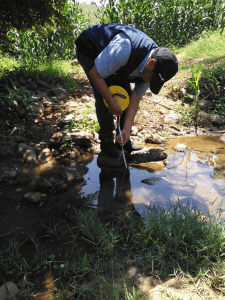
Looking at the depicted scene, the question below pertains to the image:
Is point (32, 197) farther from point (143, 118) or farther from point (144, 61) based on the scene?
point (143, 118)

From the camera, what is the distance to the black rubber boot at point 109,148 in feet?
10.4

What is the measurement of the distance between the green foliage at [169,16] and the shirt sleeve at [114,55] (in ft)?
21.8

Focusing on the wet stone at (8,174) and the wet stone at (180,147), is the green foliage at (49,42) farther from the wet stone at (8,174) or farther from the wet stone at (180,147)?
the wet stone at (180,147)

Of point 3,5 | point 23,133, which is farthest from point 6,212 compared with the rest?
point 3,5

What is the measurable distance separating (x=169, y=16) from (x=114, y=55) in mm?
8386

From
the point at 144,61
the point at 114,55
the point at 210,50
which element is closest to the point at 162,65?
the point at 144,61

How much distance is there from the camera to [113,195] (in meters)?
2.73

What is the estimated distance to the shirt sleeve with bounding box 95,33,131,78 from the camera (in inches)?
83.4

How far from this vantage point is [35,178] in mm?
2955

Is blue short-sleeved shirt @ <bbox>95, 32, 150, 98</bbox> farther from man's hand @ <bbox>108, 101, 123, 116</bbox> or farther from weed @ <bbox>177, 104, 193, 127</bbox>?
weed @ <bbox>177, 104, 193, 127</bbox>

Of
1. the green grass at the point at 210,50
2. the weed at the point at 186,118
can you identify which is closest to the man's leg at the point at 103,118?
the weed at the point at 186,118

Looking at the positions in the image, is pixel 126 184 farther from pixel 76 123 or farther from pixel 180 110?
pixel 180 110

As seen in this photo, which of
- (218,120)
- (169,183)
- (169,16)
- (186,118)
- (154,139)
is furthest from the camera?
(169,16)

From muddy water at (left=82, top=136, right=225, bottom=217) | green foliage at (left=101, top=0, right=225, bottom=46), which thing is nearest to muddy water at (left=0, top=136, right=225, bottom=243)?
muddy water at (left=82, top=136, right=225, bottom=217)
